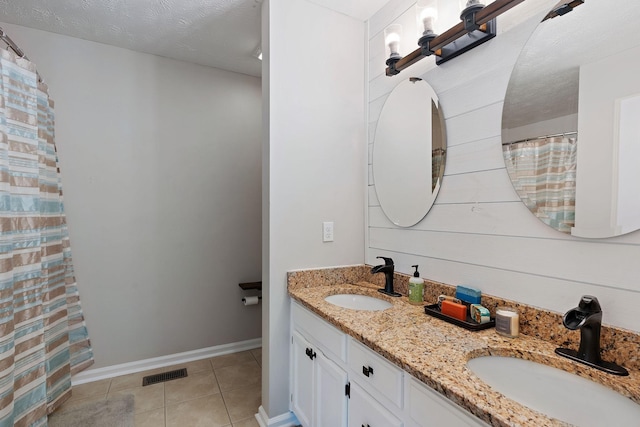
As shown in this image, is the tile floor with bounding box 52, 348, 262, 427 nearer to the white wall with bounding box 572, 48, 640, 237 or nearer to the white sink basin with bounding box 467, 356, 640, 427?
the white sink basin with bounding box 467, 356, 640, 427

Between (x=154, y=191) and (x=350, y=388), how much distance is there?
2.14 m

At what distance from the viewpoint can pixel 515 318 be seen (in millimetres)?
1093

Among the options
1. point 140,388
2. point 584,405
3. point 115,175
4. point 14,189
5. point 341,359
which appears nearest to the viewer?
point 584,405

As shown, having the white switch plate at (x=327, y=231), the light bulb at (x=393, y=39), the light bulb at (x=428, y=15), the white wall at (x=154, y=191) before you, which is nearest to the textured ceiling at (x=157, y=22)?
the white wall at (x=154, y=191)

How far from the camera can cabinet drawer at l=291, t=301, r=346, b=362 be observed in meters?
1.30

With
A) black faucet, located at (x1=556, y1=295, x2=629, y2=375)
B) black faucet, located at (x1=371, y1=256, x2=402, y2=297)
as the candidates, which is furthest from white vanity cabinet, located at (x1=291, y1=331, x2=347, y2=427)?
black faucet, located at (x1=556, y1=295, x2=629, y2=375)

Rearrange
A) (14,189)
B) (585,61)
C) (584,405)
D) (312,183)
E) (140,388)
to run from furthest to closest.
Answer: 1. (140,388)
2. (312,183)
3. (14,189)
4. (585,61)
5. (584,405)

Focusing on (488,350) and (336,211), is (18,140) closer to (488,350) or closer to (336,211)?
(336,211)

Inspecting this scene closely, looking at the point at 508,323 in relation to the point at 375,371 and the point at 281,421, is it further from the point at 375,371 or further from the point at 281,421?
the point at 281,421

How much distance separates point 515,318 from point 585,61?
2.90 feet

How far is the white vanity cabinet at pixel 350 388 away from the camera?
2.91ft

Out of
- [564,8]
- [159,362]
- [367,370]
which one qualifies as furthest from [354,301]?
[159,362]

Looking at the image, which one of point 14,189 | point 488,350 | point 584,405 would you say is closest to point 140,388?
point 14,189

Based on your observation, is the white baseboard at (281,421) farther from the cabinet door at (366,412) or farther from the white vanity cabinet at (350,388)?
the cabinet door at (366,412)
